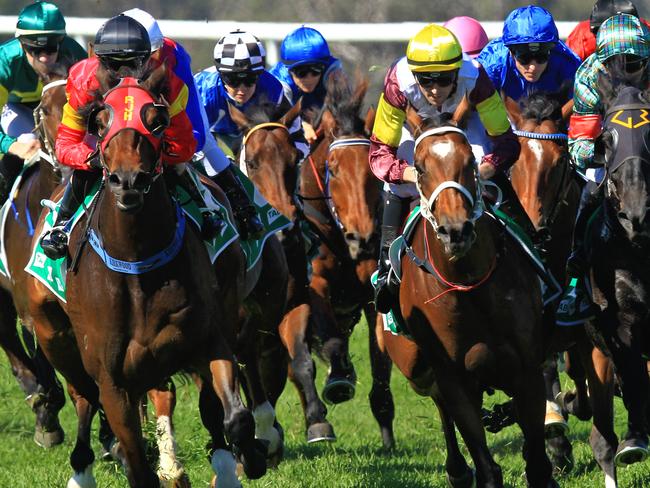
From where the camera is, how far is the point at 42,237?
753 centimetres

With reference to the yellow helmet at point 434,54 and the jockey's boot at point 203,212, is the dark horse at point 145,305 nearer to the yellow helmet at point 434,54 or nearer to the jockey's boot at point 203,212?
the jockey's boot at point 203,212

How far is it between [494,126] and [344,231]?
268 centimetres

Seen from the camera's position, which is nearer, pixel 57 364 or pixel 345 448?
pixel 57 364

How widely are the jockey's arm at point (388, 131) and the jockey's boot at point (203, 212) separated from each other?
0.84 m

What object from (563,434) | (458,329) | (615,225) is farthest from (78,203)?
(563,434)

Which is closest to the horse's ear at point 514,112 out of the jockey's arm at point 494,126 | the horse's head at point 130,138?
the jockey's arm at point 494,126

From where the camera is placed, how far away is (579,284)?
768 centimetres

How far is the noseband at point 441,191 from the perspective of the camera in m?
6.37

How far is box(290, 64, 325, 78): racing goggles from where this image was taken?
11.0 metres

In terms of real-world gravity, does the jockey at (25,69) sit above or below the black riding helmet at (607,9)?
below

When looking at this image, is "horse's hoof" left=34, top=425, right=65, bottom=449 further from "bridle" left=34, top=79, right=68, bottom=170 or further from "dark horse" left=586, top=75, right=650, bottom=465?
"dark horse" left=586, top=75, right=650, bottom=465

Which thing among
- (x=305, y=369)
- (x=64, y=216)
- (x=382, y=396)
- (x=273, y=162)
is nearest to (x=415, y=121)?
(x=64, y=216)

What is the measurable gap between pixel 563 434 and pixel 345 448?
1734 millimetres

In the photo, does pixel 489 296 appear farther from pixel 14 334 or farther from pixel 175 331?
pixel 14 334
